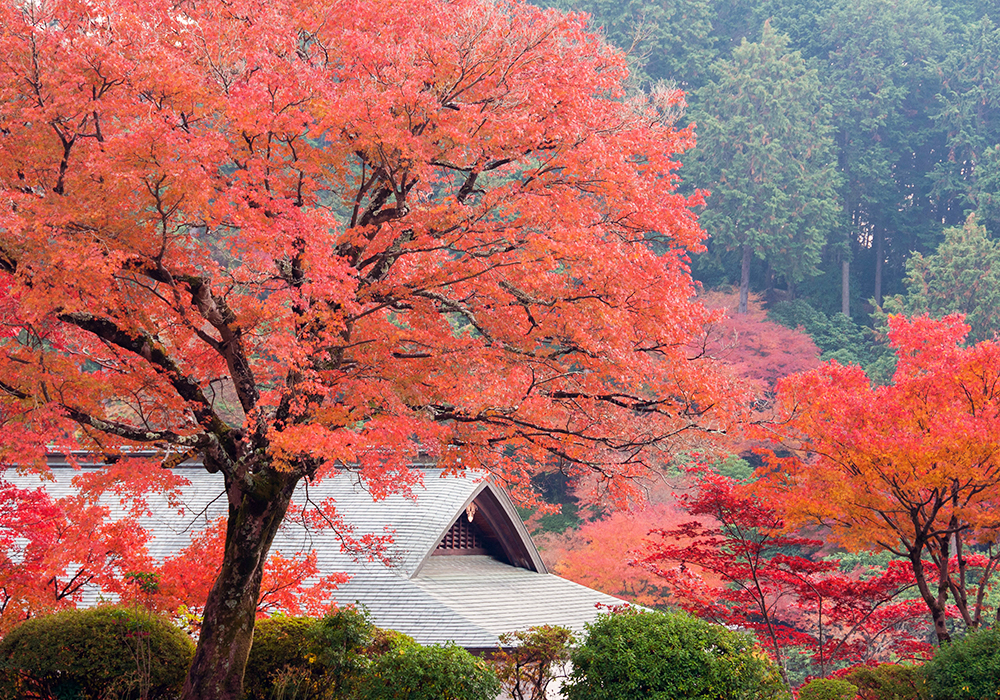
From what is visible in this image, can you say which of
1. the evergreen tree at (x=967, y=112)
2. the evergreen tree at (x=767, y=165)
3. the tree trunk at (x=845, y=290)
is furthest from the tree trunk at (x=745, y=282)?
Answer: the evergreen tree at (x=967, y=112)

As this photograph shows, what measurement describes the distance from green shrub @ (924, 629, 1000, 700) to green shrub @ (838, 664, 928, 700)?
280mm

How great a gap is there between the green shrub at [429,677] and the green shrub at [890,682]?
14.0 feet

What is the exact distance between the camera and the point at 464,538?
1528 centimetres

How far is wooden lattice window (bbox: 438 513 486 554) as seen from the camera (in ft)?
49.3

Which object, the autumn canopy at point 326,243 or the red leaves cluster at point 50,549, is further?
the red leaves cluster at point 50,549

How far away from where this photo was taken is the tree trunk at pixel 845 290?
35.9m

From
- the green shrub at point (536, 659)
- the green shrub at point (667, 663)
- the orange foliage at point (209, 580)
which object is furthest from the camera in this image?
the orange foliage at point (209, 580)

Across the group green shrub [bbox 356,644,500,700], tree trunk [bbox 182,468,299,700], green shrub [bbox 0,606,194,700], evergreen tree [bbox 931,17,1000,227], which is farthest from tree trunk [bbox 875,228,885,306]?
green shrub [bbox 0,606,194,700]

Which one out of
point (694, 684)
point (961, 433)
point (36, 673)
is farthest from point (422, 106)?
point (36, 673)

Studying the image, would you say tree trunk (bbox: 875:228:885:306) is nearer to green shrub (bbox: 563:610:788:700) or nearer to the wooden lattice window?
the wooden lattice window

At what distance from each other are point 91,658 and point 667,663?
20.3ft

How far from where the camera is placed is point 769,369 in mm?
32031

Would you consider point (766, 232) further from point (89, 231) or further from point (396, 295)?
point (89, 231)

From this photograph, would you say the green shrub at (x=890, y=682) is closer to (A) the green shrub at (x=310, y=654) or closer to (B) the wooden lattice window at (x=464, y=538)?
(A) the green shrub at (x=310, y=654)
